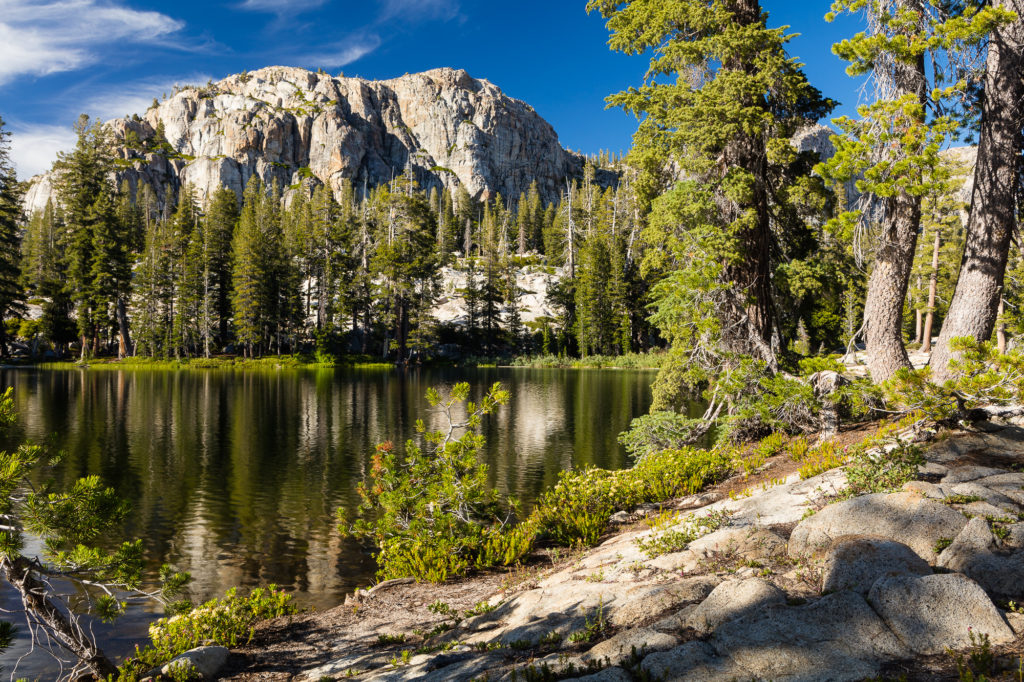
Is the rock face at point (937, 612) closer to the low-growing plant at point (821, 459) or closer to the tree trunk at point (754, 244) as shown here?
the low-growing plant at point (821, 459)

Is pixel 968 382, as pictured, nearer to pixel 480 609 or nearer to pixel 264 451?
pixel 480 609

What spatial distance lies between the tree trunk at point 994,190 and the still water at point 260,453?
872 centimetres

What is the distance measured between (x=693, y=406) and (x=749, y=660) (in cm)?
2547

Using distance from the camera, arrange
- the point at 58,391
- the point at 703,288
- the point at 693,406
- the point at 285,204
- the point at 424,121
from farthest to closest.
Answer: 1. the point at 424,121
2. the point at 285,204
3. the point at 58,391
4. the point at 693,406
5. the point at 703,288

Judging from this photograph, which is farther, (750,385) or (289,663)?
(750,385)

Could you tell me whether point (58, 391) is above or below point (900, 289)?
below

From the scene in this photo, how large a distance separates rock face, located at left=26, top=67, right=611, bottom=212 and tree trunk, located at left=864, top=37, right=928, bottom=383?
116 metres

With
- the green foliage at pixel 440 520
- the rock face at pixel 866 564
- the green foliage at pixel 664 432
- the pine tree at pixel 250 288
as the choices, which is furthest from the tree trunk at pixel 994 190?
the pine tree at pixel 250 288

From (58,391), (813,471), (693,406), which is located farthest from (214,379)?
(813,471)

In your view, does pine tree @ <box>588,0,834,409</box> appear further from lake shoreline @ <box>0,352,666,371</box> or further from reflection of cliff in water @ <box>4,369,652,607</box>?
lake shoreline @ <box>0,352,666,371</box>

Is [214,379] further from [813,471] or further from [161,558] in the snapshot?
[813,471]

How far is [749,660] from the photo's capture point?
358cm

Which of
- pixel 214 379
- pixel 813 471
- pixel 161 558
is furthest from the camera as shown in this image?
pixel 214 379

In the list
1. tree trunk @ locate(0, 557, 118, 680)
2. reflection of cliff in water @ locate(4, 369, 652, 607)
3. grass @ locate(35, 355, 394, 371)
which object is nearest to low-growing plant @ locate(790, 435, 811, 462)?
reflection of cliff in water @ locate(4, 369, 652, 607)
